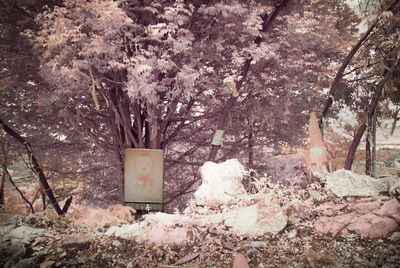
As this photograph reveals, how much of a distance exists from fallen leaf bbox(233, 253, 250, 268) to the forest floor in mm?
11

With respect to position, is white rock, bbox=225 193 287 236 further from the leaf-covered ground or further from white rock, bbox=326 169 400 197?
white rock, bbox=326 169 400 197

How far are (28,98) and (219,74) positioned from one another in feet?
16.5

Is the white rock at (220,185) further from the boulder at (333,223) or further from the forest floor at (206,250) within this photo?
the boulder at (333,223)

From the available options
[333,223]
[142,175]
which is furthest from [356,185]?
[142,175]

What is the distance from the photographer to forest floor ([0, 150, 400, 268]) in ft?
11.0

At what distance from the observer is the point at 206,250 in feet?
12.2

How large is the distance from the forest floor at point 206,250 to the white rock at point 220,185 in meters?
0.70

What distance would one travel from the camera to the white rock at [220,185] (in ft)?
15.7

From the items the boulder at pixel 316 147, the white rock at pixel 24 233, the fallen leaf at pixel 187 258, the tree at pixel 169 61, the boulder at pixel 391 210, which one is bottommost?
the fallen leaf at pixel 187 258

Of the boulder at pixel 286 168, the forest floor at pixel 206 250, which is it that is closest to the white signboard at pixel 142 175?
the forest floor at pixel 206 250

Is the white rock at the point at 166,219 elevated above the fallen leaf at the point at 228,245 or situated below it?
above

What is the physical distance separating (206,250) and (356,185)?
2608 millimetres

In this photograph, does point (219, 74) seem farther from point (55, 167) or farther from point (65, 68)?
point (55, 167)

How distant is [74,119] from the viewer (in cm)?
788
